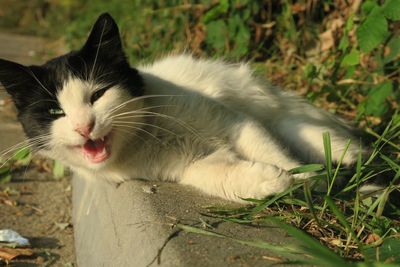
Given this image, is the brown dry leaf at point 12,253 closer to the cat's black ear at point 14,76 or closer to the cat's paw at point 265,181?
the cat's black ear at point 14,76

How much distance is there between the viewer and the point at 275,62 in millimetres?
3715

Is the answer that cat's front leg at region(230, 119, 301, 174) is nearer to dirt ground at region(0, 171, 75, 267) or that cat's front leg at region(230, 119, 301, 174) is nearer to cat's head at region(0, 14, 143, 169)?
cat's head at region(0, 14, 143, 169)

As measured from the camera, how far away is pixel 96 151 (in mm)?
1897

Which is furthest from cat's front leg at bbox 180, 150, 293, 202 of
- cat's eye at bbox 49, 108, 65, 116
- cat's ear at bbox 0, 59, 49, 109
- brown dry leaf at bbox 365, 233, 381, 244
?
cat's ear at bbox 0, 59, 49, 109

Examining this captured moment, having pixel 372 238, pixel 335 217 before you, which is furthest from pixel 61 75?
pixel 372 238

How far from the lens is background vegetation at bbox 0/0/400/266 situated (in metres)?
1.54

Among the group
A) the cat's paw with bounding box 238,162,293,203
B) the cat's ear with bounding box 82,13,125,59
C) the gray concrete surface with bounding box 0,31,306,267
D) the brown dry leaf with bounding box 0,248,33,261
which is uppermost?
the cat's ear with bounding box 82,13,125,59

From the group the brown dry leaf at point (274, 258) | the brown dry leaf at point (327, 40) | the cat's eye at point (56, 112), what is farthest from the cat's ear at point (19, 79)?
the brown dry leaf at point (327, 40)

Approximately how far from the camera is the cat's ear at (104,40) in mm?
2004

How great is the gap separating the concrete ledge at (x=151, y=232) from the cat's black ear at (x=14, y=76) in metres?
0.58

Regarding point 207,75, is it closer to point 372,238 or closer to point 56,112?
point 56,112

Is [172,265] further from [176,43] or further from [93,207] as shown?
[176,43]

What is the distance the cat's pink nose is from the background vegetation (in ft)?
1.76

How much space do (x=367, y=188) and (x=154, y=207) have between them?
89 centimetres
